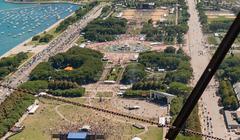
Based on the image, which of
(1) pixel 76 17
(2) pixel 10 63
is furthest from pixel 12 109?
(1) pixel 76 17

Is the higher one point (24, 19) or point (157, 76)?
point (157, 76)

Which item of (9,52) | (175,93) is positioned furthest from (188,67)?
(9,52)

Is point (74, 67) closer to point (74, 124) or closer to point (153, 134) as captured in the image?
→ point (74, 124)

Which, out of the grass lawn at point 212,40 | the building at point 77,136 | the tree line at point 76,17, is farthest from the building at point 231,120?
the tree line at point 76,17

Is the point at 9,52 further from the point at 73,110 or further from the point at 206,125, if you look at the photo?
the point at 206,125

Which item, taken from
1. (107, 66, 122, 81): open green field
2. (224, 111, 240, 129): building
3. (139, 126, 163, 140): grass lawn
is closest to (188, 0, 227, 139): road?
(224, 111, 240, 129): building

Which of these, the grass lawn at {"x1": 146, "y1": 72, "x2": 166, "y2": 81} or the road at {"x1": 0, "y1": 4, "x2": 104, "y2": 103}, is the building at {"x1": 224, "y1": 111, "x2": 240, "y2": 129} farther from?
the road at {"x1": 0, "y1": 4, "x2": 104, "y2": 103}

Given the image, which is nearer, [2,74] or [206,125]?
[206,125]
